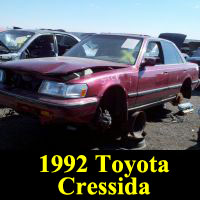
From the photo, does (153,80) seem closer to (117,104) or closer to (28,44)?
(117,104)

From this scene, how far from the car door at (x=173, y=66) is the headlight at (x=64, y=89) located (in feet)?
8.10

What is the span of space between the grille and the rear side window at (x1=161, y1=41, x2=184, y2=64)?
275 cm

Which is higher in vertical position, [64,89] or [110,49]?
[110,49]

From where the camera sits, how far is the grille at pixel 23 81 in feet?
12.6

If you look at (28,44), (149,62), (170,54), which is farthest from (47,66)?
(170,54)

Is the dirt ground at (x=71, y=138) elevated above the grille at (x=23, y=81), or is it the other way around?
the grille at (x=23, y=81)

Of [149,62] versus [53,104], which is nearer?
[53,104]

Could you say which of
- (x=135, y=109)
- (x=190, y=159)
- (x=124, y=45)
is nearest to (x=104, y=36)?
(x=124, y=45)

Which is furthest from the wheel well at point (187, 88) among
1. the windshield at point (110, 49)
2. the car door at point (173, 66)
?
the windshield at point (110, 49)

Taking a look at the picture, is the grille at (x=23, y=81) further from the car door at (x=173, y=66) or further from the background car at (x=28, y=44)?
the car door at (x=173, y=66)

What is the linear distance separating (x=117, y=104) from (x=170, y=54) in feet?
7.35

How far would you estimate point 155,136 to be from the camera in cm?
504

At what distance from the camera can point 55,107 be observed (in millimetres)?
3496

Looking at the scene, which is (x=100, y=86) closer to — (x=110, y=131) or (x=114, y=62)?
(x=114, y=62)
